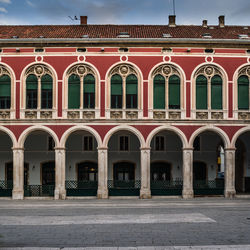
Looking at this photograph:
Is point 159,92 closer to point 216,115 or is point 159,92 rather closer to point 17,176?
point 216,115

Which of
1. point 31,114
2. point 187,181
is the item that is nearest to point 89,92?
point 31,114

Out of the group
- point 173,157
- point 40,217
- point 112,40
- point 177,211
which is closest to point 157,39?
point 112,40

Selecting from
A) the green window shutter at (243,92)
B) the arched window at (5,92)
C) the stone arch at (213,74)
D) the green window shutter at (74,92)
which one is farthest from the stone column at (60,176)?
the green window shutter at (243,92)

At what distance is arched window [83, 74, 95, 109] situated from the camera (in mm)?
29656

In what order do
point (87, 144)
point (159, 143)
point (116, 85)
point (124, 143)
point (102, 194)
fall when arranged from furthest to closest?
point (159, 143)
point (124, 143)
point (87, 144)
point (116, 85)
point (102, 194)

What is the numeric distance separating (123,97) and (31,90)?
21.4 ft

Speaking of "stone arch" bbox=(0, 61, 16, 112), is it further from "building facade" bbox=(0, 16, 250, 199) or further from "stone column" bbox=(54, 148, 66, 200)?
"stone column" bbox=(54, 148, 66, 200)

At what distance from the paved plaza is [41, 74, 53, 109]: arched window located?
328 inches

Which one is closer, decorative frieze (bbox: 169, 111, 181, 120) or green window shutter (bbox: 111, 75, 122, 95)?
decorative frieze (bbox: 169, 111, 181, 120)

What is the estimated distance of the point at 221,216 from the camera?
62.8 ft

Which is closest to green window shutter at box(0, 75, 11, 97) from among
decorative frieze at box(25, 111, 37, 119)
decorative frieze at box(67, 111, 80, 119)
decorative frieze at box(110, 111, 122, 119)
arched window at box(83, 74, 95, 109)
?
decorative frieze at box(25, 111, 37, 119)

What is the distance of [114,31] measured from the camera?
3206 cm

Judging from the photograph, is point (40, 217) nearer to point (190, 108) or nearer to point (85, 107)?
point (85, 107)

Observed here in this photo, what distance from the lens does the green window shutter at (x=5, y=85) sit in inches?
1170
